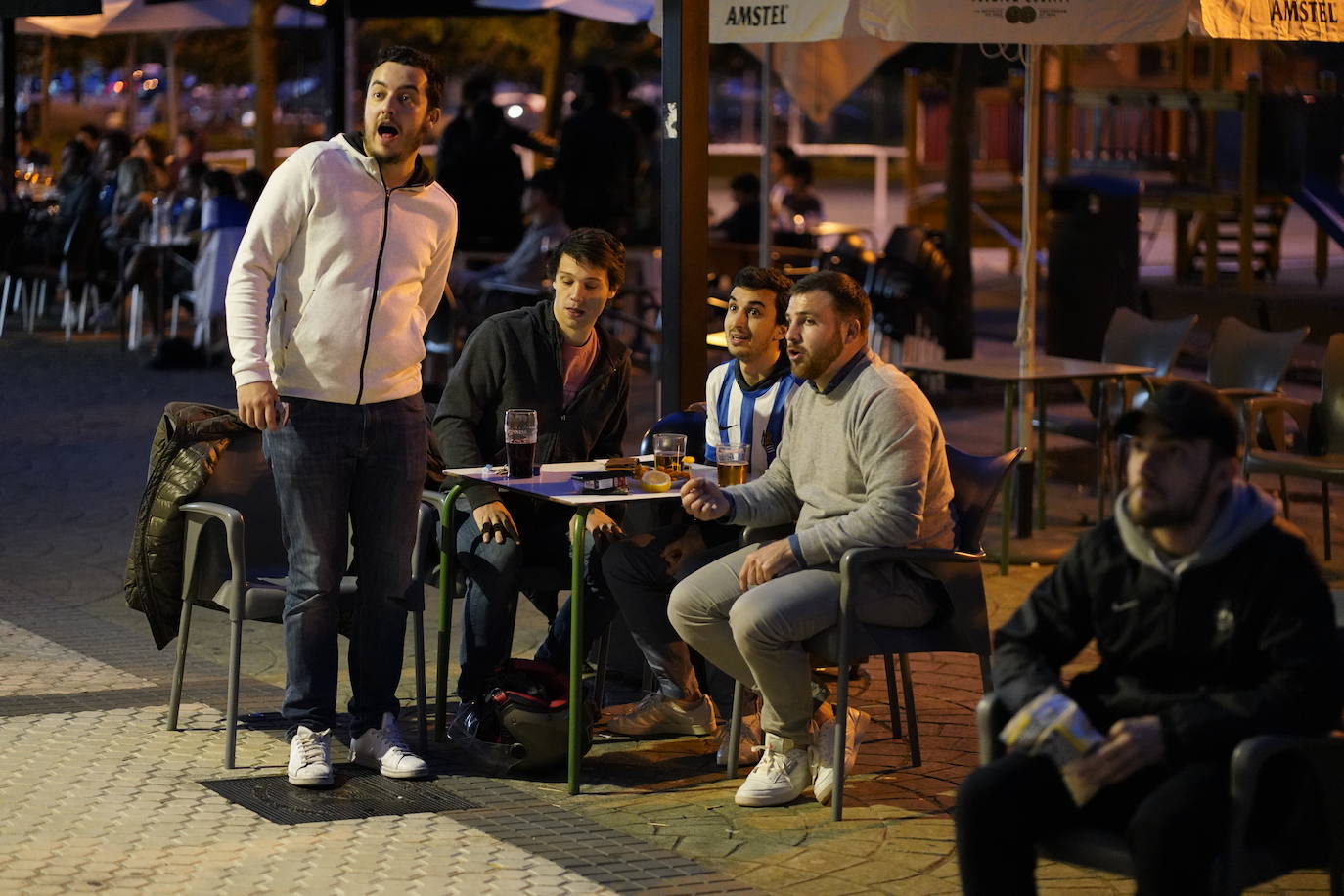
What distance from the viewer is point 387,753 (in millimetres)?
6016

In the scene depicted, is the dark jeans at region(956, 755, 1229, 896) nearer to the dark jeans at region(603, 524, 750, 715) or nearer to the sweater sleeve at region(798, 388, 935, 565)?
the sweater sleeve at region(798, 388, 935, 565)

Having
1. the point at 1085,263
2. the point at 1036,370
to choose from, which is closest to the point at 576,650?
the point at 1036,370

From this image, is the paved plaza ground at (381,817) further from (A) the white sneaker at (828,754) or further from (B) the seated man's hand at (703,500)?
(B) the seated man's hand at (703,500)

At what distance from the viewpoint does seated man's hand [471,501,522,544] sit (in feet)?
20.5

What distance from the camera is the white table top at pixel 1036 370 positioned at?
9.22 metres

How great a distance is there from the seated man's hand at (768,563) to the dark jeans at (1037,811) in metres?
1.60

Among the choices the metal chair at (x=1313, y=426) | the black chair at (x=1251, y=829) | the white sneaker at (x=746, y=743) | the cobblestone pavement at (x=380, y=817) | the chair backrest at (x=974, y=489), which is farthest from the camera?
the metal chair at (x=1313, y=426)

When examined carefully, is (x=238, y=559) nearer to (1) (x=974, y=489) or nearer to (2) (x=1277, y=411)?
(1) (x=974, y=489)

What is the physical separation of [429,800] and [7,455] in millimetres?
7201

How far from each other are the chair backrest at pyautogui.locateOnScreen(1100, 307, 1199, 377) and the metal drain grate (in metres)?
5.32

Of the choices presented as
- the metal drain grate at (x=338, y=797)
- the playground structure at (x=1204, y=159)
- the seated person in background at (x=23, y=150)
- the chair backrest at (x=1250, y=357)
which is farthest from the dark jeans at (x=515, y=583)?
the seated person in background at (x=23, y=150)

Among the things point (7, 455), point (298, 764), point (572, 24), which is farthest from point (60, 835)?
point (572, 24)

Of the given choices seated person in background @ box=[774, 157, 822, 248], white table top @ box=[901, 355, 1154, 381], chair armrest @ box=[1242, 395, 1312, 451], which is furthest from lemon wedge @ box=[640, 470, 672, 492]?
seated person in background @ box=[774, 157, 822, 248]

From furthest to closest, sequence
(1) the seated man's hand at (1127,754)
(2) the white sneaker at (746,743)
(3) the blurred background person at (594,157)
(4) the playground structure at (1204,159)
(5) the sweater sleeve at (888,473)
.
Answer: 1. (4) the playground structure at (1204,159)
2. (3) the blurred background person at (594,157)
3. (2) the white sneaker at (746,743)
4. (5) the sweater sleeve at (888,473)
5. (1) the seated man's hand at (1127,754)
